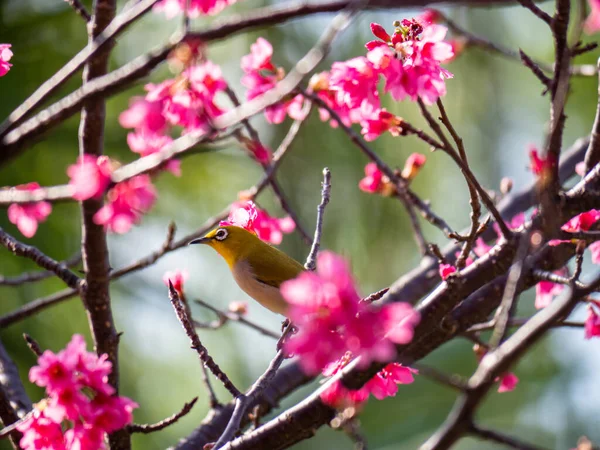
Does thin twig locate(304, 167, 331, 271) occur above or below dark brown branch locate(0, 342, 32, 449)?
above

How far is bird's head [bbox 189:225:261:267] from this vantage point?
3232 millimetres

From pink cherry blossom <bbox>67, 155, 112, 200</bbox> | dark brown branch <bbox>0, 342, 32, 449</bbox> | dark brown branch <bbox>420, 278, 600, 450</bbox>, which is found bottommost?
dark brown branch <bbox>420, 278, 600, 450</bbox>

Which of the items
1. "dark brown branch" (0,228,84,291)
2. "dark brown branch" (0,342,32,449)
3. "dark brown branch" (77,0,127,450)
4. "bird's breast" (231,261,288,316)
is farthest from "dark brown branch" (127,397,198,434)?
"bird's breast" (231,261,288,316)

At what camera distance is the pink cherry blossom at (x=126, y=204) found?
196 centimetres

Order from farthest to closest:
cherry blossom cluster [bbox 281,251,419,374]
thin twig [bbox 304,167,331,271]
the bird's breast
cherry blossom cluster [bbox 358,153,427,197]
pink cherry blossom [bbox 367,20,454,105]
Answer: cherry blossom cluster [bbox 358,153,427,197], the bird's breast, thin twig [bbox 304,167,331,271], pink cherry blossom [bbox 367,20,454,105], cherry blossom cluster [bbox 281,251,419,374]

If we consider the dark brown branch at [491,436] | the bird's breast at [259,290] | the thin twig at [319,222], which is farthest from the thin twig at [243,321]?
the dark brown branch at [491,436]

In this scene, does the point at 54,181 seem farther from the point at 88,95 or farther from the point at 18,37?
the point at 88,95

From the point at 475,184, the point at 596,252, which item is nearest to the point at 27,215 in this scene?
the point at 475,184

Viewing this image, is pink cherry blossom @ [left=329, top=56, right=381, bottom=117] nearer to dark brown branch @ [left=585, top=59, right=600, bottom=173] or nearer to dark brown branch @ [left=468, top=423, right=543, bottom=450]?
dark brown branch @ [left=585, top=59, right=600, bottom=173]

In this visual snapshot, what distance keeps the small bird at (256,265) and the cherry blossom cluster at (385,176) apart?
432 mm

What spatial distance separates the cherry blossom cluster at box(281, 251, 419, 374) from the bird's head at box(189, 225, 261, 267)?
75.0 inches

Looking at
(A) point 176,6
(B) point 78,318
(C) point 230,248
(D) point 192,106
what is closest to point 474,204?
(D) point 192,106

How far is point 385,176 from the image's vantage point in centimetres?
288

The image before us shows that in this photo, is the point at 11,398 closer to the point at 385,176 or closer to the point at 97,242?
the point at 97,242
